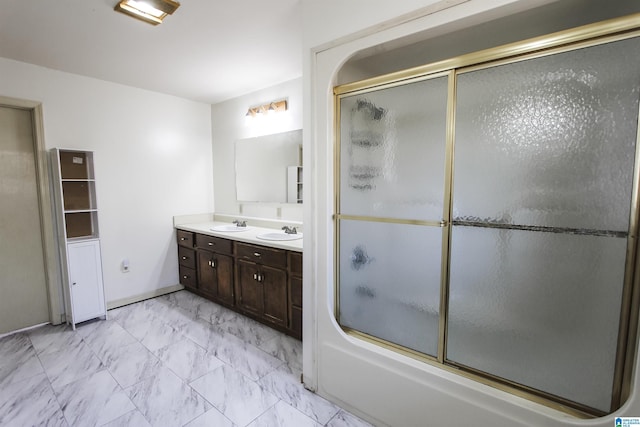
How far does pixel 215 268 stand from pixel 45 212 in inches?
66.8

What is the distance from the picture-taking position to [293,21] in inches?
80.7

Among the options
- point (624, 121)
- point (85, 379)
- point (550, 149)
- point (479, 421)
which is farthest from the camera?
point (85, 379)

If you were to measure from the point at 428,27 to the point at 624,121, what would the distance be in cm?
87

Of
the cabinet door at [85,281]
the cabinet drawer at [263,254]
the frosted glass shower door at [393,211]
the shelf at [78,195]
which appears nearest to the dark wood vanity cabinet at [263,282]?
the cabinet drawer at [263,254]

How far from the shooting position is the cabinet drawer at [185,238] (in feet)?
11.8

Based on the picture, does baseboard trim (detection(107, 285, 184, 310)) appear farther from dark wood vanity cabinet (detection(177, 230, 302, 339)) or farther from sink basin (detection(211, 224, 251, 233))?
sink basin (detection(211, 224, 251, 233))

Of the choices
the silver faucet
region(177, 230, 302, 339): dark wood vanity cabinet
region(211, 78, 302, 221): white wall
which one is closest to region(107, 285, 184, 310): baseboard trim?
region(177, 230, 302, 339): dark wood vanity cabinet

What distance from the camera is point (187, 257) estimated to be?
371cm

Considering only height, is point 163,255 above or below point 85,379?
above

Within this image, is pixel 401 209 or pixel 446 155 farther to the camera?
pixel 401 209

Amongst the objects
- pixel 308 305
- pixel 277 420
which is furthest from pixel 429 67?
pixel 277 420

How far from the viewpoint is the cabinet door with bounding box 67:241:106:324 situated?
2.83 metres

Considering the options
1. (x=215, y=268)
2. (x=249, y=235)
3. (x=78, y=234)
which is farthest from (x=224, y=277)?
(x=78, y=234)

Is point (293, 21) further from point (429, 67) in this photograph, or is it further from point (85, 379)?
point (85, 379)
